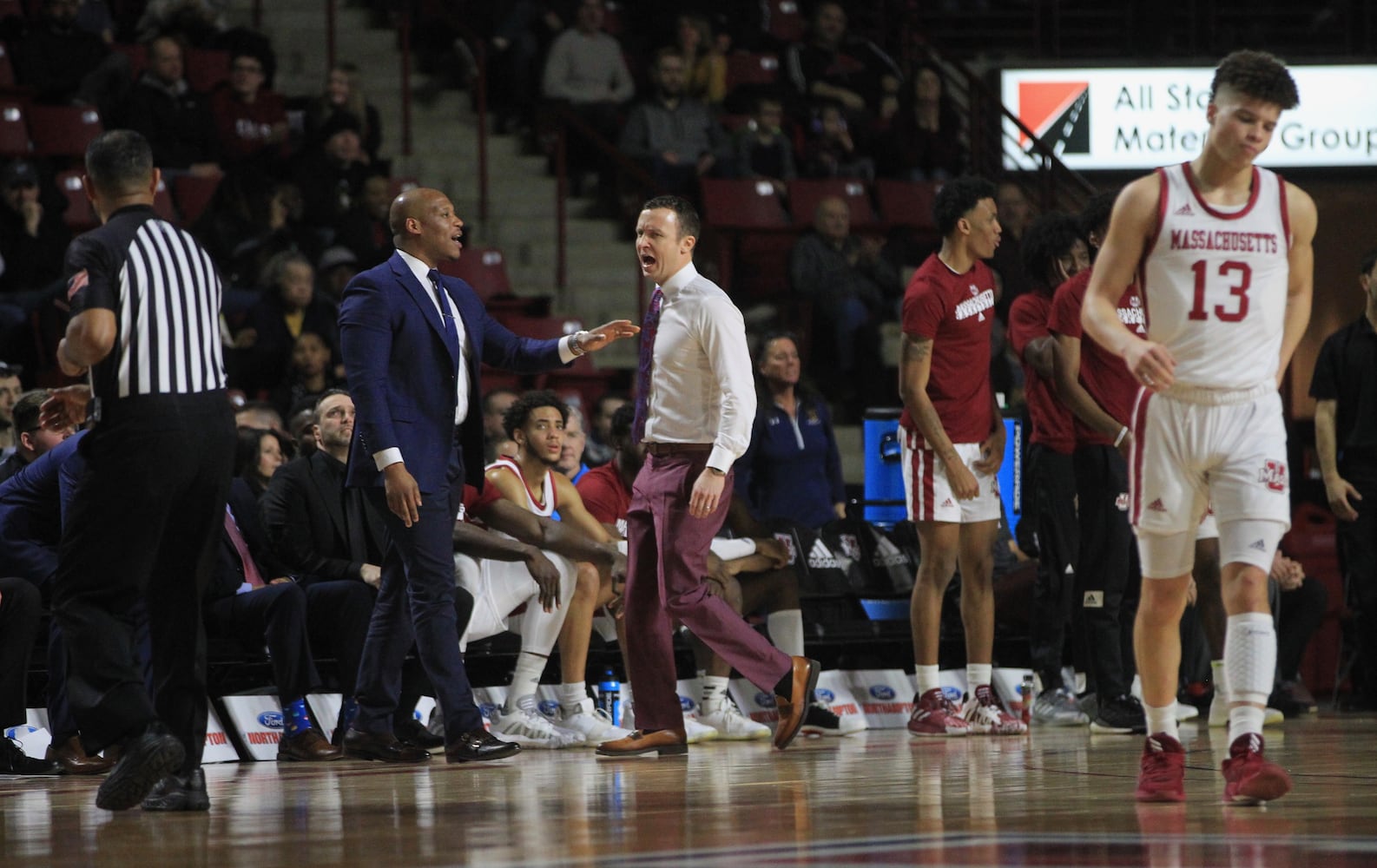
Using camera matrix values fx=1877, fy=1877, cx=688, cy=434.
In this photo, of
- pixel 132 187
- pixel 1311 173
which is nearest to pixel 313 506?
pixel 132 187

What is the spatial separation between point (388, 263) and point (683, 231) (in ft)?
3.37

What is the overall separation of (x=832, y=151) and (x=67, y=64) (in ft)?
18.9

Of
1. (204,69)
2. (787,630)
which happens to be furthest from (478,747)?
(204,69)

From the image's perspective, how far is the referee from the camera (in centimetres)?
490

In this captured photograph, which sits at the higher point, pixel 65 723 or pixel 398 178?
pixel 398 178

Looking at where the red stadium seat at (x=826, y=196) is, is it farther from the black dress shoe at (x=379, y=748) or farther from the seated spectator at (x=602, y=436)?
the black dress shoe at (x=379, y=748)

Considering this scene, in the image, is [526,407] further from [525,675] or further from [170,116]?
[170,116]

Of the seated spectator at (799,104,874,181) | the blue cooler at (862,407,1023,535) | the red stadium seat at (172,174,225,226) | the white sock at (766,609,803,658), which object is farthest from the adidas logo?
the seated spectator at (799,104,874,181)

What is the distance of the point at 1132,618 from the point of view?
28.7 feet

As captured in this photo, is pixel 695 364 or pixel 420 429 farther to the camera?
pixel 695 364

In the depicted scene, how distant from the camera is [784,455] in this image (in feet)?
30.8

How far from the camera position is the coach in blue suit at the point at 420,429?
618cm

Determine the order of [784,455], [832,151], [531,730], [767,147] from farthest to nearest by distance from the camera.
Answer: [832,151] → [767,147] → [784,455] → [531,730]

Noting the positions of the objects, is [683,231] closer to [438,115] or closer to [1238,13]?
[438,115]
